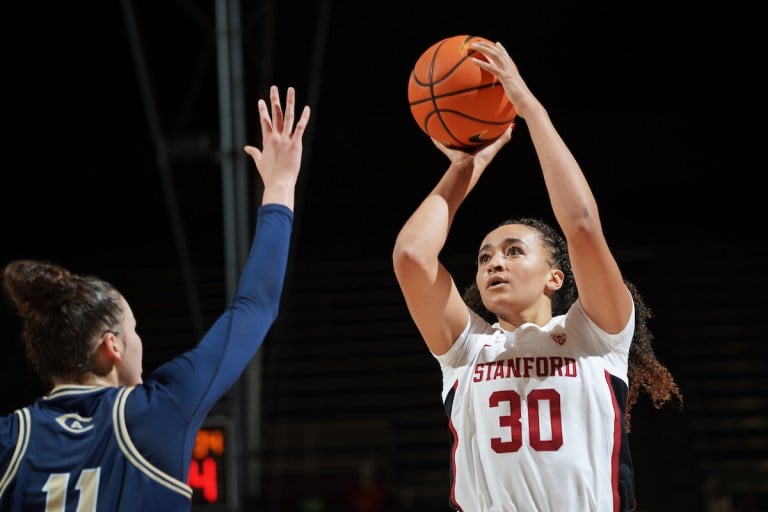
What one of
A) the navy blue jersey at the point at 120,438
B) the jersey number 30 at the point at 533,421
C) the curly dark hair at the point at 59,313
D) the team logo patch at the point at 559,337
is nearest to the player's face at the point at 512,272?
the team logo patch at the point at 559,337

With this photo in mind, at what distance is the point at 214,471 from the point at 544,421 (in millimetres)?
4929

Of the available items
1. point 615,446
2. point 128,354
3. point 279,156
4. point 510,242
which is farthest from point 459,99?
point 128,354

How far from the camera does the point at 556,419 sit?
2.62m

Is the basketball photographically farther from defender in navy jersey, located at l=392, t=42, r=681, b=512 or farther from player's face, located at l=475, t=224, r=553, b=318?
player's face, located at l=475, t=224, r=553, b=318

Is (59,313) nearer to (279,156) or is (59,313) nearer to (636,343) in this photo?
(279,156)

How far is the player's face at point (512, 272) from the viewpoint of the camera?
282cm

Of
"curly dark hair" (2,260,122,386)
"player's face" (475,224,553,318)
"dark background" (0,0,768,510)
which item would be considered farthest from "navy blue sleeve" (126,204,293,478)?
"dark background" (0,0,768,510)

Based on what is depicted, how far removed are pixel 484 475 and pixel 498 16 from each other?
7819 mm

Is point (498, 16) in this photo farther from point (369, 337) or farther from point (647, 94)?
point (369, 337)

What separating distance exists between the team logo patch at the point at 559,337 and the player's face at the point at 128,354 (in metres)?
1.16

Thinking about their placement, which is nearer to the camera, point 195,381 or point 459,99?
point 195,381

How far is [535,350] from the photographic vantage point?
273cm

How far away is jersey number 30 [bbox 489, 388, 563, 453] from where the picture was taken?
8.52 ft

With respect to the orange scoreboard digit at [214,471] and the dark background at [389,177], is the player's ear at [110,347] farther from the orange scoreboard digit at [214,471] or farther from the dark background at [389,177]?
the dark background at [389,177]
